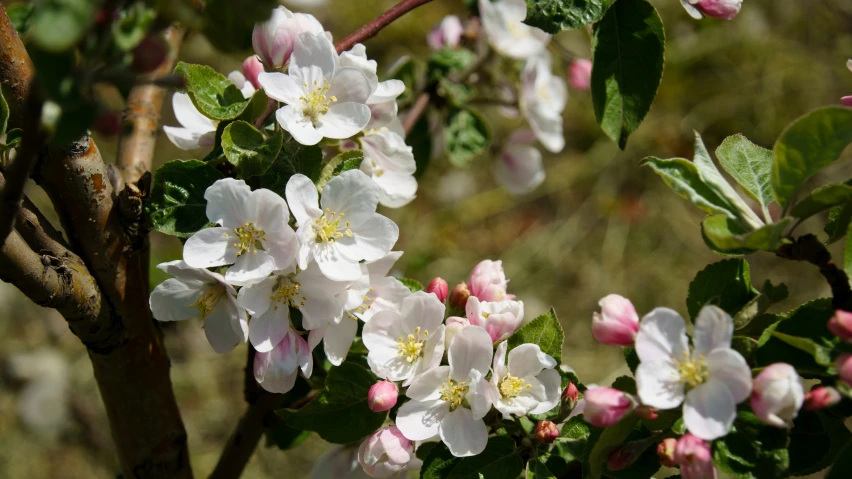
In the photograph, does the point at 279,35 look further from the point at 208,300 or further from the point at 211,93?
the point at 208,300

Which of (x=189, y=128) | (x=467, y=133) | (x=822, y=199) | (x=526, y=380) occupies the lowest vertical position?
(x=467, y=133)

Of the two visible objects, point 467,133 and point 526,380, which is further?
point 467,133

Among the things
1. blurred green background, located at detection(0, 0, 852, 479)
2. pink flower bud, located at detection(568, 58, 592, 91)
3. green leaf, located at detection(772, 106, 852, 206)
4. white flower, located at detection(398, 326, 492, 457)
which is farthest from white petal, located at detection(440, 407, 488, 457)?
blurred green background, located at detection(0, 0, 852, 479)

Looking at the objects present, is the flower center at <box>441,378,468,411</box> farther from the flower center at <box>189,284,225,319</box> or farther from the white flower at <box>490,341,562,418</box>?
the flower center at <box>189,284,225,319</box>

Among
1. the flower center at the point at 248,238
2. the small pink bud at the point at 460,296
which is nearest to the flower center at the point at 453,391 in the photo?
the small pink bud at the point at 460,296

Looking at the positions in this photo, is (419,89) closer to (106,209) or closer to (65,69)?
(106,209)

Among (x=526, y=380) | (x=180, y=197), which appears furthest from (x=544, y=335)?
(x=180, y=197)
